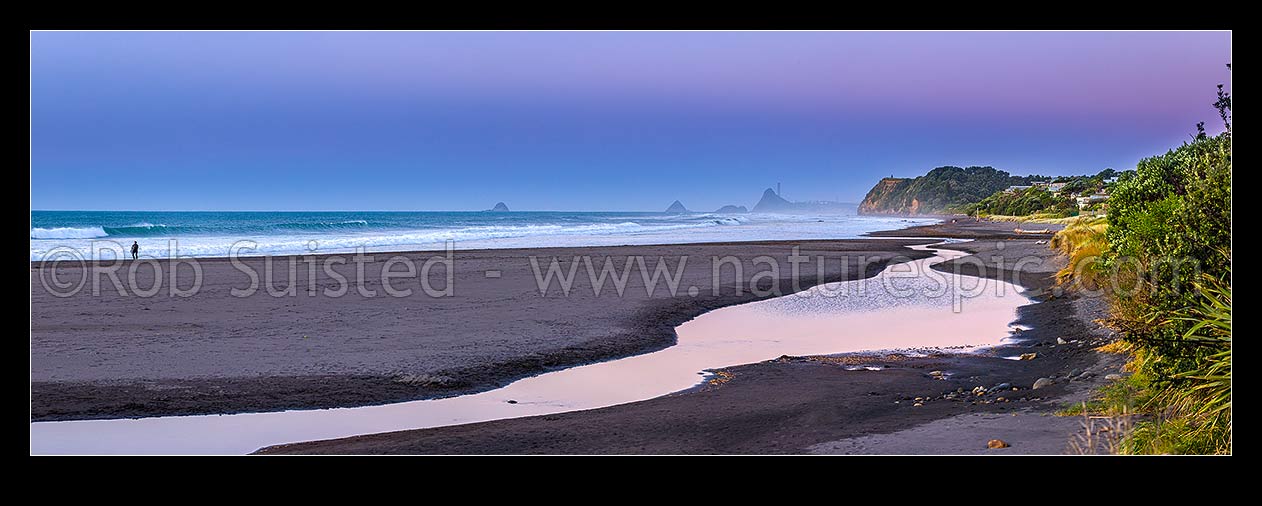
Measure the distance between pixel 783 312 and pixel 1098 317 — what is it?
17.9 ft

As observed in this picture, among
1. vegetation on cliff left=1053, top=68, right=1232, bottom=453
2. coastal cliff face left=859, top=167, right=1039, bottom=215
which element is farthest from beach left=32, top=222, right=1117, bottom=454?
coastal cliff face left=859, top=167, right=1039, bottom=215

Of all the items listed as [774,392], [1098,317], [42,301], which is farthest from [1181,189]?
[42,301]

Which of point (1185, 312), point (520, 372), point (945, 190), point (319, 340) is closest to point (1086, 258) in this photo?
point (520, 372)

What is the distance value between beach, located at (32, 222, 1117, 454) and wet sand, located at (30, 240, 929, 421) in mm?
47

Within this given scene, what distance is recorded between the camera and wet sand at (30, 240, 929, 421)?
10.2 m

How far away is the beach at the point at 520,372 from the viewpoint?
803cm

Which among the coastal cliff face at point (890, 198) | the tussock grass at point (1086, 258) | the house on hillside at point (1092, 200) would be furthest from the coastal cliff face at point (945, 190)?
the tussock grass at point (1086, 258)

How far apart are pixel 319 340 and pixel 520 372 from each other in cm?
376

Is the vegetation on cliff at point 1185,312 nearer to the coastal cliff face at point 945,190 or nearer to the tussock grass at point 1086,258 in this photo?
the tussock grass at point 1086,258

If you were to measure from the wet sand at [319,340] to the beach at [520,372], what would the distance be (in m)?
0.05

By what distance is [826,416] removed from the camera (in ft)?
29.2
